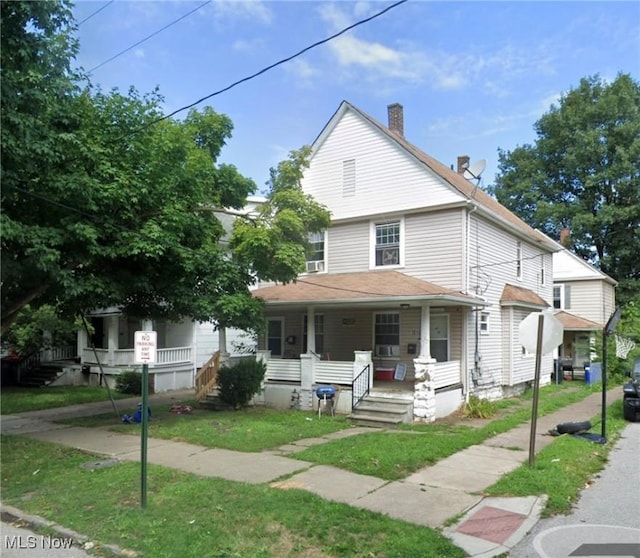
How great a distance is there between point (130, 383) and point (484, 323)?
12388mm

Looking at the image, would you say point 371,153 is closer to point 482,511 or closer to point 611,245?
point 482,511

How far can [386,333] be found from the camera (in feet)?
54.1

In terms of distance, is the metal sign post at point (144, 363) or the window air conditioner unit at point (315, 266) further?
the window air conditioner unit at point (315, 266)

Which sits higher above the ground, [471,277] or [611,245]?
[611,245]

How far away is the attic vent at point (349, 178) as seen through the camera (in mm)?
17422

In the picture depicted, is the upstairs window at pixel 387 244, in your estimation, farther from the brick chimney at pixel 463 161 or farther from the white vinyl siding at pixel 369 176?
the brick chimney at pixel 463 161

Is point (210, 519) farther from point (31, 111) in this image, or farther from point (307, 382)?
point (307, 382)

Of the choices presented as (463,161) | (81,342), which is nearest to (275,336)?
(81,342)

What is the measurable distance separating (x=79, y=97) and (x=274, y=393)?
30.6 feet

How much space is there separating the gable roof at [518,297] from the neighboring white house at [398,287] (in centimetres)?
5

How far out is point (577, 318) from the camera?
→ 28078 millimetres

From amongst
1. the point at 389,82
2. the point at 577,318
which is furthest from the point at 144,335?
the point at 577,318

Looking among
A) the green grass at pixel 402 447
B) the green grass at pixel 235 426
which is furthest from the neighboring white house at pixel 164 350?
the green grass at pixel 402 447

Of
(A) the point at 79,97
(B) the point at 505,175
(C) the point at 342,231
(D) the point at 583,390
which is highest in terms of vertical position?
(B) the point at 505,175
